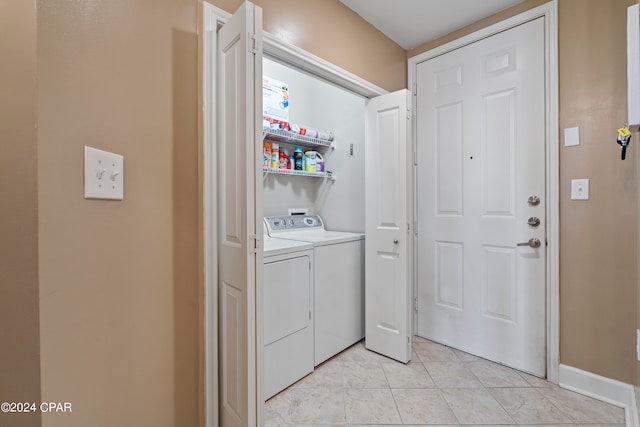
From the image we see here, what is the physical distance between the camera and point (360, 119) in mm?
2590

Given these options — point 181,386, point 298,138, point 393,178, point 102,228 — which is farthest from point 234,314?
point 298,138

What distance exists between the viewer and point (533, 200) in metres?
1.91

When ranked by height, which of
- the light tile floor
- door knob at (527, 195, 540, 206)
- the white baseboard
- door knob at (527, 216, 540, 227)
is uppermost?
door knob at (527, 195, 540, 206)

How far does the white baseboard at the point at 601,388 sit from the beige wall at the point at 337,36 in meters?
2.31

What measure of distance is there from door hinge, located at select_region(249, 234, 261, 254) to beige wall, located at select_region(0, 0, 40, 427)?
1.89 ft

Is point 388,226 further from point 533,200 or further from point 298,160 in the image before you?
point 298,160

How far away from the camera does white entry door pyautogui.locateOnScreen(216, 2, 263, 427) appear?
1.08m

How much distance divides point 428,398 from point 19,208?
2.04 metres

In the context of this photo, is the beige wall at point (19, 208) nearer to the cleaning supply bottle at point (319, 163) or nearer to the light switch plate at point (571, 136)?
the cleaning supply bottle at point (319, 163)

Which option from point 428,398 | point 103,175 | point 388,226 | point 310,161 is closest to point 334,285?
point 388,226

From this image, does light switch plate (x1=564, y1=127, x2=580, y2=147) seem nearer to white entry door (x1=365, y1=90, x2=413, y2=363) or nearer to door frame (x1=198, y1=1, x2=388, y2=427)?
white entry door (x1=365, y1=90, x2=413, y2=363)

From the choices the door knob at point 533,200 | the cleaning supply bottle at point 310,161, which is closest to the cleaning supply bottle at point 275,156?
the cleaning supply bottle at point 310,161

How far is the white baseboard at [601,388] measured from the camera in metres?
1.55

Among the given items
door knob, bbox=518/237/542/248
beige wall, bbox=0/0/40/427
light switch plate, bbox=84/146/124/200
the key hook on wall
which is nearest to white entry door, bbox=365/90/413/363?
door knob, bbox=518/237/542/248
